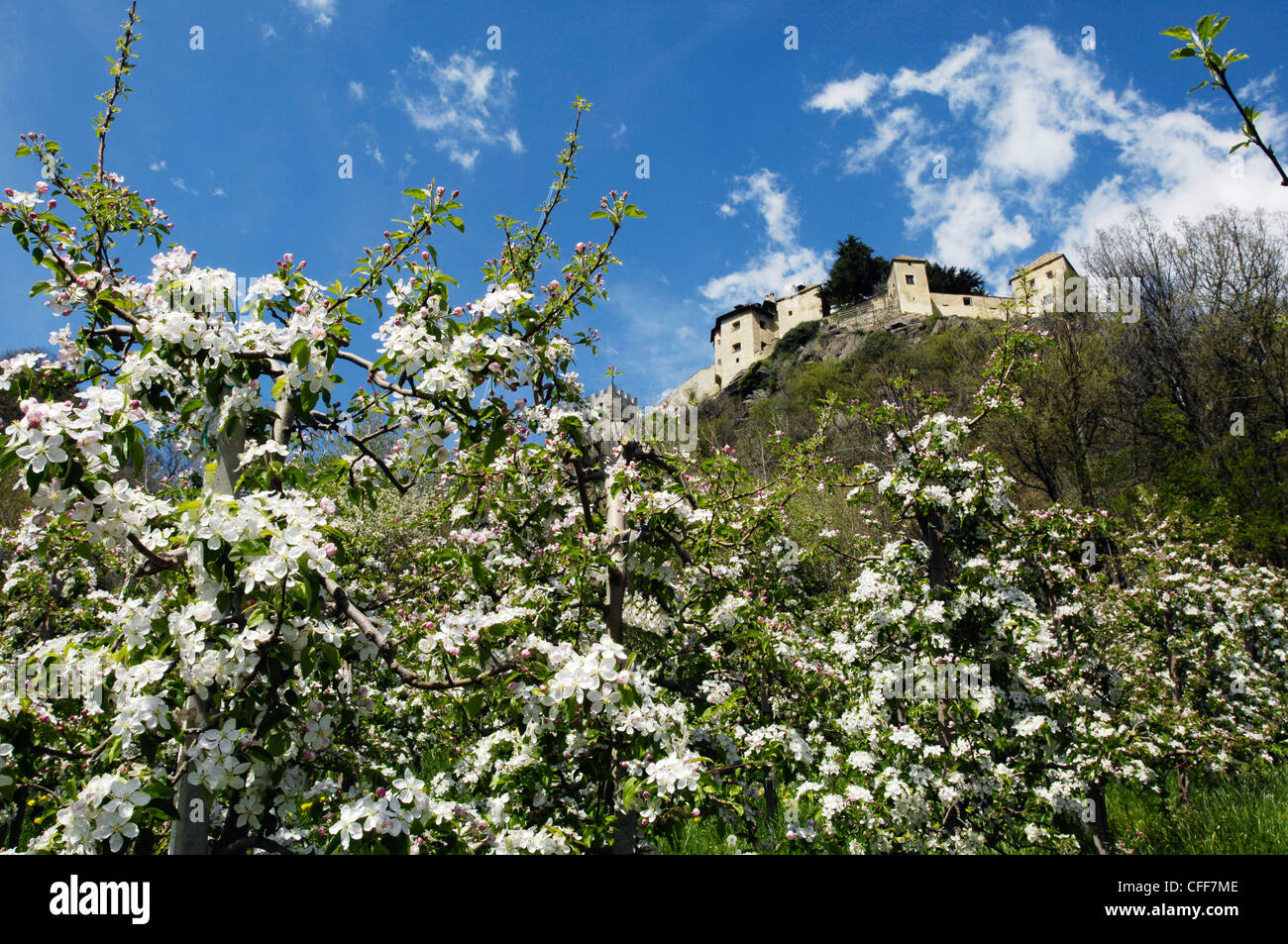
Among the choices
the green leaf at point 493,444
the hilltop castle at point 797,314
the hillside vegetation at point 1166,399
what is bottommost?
the green leaf at point 493,444

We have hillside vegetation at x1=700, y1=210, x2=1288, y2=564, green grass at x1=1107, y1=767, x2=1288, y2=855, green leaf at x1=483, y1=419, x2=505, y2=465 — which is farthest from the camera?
hillside vegetation at x1=700, y1=210, x2=1288, y2=564

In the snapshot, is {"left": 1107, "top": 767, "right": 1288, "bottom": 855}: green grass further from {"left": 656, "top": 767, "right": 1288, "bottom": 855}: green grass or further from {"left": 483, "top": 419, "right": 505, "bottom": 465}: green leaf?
{"left": 483, "top": 419, "right": 505, "bottom": 465}: green leaf

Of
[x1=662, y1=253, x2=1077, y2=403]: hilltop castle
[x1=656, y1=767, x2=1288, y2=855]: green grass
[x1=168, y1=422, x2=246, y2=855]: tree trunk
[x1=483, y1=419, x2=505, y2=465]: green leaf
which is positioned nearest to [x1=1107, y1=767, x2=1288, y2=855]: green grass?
[x1=656, y1=767, x2=1288, y2=855]: green grass

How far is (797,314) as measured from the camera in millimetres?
57281

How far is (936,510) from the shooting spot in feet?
17.2

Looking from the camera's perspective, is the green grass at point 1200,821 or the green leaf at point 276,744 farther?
the green grass at point 1200,821

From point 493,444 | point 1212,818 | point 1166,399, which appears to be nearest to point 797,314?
point 1166,399

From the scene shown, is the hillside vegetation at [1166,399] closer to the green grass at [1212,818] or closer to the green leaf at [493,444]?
the green grass at [1212,818]

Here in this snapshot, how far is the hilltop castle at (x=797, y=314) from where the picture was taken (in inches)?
1956

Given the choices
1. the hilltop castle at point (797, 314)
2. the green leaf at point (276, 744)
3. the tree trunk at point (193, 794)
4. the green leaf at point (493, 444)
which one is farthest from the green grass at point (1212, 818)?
the hilltop castle at point (797, 314)

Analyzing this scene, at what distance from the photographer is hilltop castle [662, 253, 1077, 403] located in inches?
1956

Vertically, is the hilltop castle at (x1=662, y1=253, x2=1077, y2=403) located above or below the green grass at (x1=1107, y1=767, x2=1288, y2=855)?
above
